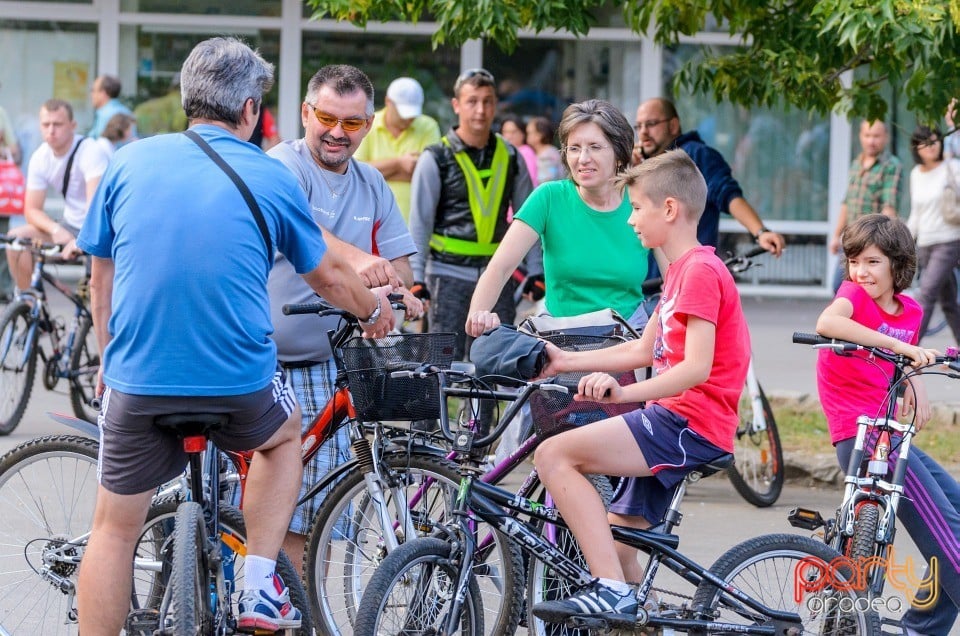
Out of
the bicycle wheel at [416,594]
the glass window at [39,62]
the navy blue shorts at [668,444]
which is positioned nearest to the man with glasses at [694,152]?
the navy blue shorts at [668,444]

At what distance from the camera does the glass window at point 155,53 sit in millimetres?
16781

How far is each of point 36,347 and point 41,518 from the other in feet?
Answer: 14.1

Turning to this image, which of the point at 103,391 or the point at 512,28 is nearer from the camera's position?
the point at 103,391

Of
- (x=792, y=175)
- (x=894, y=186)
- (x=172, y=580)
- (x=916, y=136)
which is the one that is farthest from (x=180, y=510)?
(x=792, y=175)

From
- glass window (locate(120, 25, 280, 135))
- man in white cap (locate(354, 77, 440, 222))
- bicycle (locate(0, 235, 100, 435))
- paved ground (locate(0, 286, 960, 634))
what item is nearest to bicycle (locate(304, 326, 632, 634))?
paved ground (locate(0, 286, 960, 634))

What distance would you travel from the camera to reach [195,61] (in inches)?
154

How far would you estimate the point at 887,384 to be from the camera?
196 inches

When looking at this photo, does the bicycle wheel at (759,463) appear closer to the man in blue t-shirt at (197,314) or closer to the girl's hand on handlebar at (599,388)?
the girl's hand on handlebar at (599,388)

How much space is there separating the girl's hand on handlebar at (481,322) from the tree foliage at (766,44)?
9.00 ft

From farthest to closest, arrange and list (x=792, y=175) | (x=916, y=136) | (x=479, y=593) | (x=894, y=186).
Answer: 1. (x=792, y=175)
2. (x=894, y=186)
3. (x=916, y=136)
4. (x=479, y=593)

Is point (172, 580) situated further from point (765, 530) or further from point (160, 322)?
point (765, 530)

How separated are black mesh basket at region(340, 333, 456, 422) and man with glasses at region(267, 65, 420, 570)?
49cm

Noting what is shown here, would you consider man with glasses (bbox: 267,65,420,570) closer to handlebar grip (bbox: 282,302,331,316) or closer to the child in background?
handlebar grip (bbox: 282,302,331,316)

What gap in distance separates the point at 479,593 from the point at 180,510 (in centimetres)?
94
